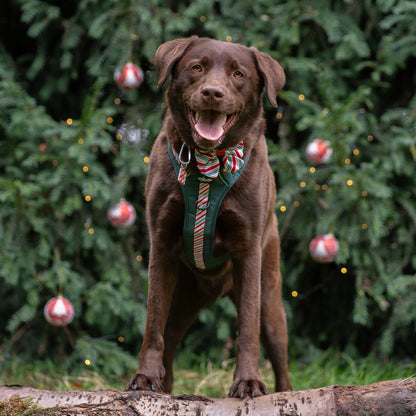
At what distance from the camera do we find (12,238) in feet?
15.1

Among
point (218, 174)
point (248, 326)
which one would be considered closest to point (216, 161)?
point (218, 174)

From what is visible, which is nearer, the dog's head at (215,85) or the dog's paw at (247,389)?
the dog's paw at (247,389)

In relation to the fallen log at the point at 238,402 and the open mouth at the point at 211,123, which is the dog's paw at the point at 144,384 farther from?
the open mouth at the point at 211,123

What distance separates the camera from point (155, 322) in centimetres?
275

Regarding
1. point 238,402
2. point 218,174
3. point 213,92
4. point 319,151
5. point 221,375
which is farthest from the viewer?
point 221,375

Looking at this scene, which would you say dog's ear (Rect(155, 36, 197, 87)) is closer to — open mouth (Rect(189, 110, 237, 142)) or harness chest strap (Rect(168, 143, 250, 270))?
open mouth (Rect(189, 110, 237, 142))

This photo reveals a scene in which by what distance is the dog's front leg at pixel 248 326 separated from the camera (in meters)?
2.51

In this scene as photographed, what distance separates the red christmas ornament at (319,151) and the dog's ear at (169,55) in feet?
5.50

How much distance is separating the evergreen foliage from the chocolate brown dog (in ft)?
5.22

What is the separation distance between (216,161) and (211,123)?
18cm

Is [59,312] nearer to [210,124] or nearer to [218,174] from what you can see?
[218,174]

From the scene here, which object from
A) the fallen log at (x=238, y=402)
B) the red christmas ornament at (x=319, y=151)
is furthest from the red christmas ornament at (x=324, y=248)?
the fallen log at (x=238, y=402)

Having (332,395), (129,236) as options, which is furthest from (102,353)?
(332,395)

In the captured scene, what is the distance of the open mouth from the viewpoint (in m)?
2.57
